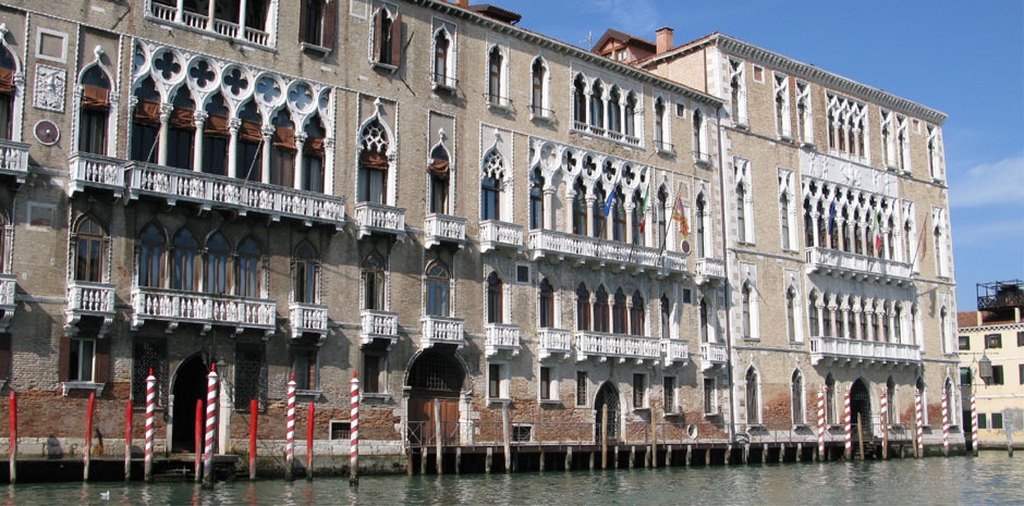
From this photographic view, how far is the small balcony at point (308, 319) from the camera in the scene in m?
25.7

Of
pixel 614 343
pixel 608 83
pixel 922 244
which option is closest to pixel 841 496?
pixel 614 343

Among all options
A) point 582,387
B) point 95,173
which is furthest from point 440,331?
point 95,173

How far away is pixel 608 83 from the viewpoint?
3425cm

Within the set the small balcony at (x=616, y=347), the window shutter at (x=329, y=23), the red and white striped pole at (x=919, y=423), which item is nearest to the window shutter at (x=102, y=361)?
the window shutter at (x=329, y=23)

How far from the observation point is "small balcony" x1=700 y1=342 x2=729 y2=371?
3544 cm

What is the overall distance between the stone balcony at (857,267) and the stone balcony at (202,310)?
67.9 feet

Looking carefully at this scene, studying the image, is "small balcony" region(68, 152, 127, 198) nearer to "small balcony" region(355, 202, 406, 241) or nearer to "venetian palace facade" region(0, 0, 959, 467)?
"venetian palace facade" region(0, 0, 959, 467)

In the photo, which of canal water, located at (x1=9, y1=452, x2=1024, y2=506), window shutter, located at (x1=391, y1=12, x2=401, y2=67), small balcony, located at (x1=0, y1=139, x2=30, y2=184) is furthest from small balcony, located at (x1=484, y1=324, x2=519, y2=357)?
small balcony, located at (x1=0, y1=139, x2=30, y2=184)

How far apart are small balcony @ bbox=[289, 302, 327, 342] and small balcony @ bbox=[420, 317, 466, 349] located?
9.28 ft

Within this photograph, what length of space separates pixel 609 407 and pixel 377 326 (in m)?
8.70

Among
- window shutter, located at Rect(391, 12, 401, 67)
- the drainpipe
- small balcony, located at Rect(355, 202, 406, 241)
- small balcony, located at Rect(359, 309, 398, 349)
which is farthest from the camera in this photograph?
the drainpipe

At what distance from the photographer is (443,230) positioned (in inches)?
1125

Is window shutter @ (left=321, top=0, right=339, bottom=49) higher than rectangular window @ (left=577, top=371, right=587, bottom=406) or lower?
higher

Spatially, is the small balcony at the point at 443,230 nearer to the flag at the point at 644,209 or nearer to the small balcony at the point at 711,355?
the flag at the point at 644,209
